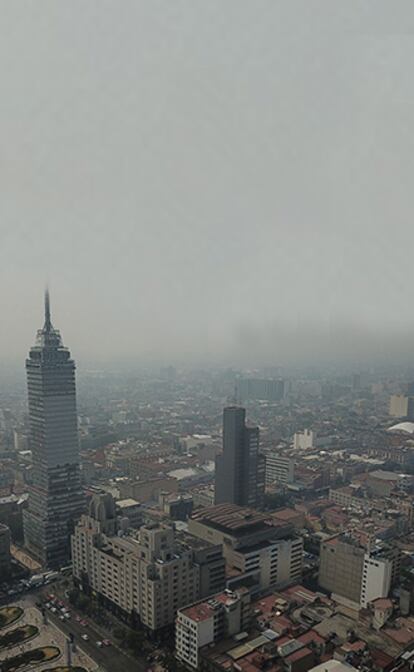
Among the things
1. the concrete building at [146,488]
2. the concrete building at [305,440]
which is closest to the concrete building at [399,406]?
the concrete building at [305,440]

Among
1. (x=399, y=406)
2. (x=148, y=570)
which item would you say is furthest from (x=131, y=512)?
(x=399, y=406)

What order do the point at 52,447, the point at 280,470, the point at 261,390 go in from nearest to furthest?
the point at 52,447 → the point at 280,470 → the point at 261,390

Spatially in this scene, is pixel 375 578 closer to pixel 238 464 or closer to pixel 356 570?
pixel 356 570

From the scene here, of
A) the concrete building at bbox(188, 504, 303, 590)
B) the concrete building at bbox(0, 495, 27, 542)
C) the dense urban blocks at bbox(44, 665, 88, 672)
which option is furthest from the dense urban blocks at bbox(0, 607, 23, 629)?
the concrete building at bbox(188, 504, 303, 590)

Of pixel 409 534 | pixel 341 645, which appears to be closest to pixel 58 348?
pixel 341 645

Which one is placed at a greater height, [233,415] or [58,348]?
[58,348]

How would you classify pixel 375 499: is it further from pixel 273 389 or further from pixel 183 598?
pixel 273 389

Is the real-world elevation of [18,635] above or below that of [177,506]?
above
